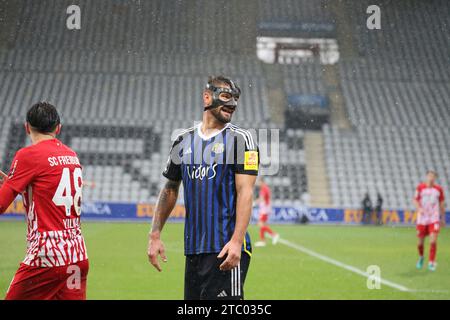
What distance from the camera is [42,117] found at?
13.9 ft

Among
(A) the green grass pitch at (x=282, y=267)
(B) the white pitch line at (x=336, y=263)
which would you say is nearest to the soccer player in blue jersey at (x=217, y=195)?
(A) the green grass pitch at (x=282, y=267)

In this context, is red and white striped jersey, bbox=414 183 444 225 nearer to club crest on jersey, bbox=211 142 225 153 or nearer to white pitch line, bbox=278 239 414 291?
white pitch line, bbox=278 239 414 291

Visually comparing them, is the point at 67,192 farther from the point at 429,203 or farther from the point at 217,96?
the point at 429,203

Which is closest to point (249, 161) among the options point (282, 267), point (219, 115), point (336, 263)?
point (219, 115)

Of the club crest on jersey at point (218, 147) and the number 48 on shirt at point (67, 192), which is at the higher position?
the club crest on jersey at point (218, 147)

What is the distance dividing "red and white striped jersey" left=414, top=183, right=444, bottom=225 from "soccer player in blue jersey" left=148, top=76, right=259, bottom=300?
313 inches

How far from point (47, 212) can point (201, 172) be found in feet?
3.42

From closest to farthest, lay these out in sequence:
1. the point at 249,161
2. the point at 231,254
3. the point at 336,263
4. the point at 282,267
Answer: the point at 231,254 → the point at 249,161 → the point at 282,267 → the point at 336,263

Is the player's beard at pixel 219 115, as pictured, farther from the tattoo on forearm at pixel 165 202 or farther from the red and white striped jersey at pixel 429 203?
the red and white striped jersey at pixel 429 203

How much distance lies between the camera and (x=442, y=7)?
33.0 feet

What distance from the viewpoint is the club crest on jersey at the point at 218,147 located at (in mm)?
4223

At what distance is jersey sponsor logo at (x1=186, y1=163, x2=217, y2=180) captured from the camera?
4215 millimetres
